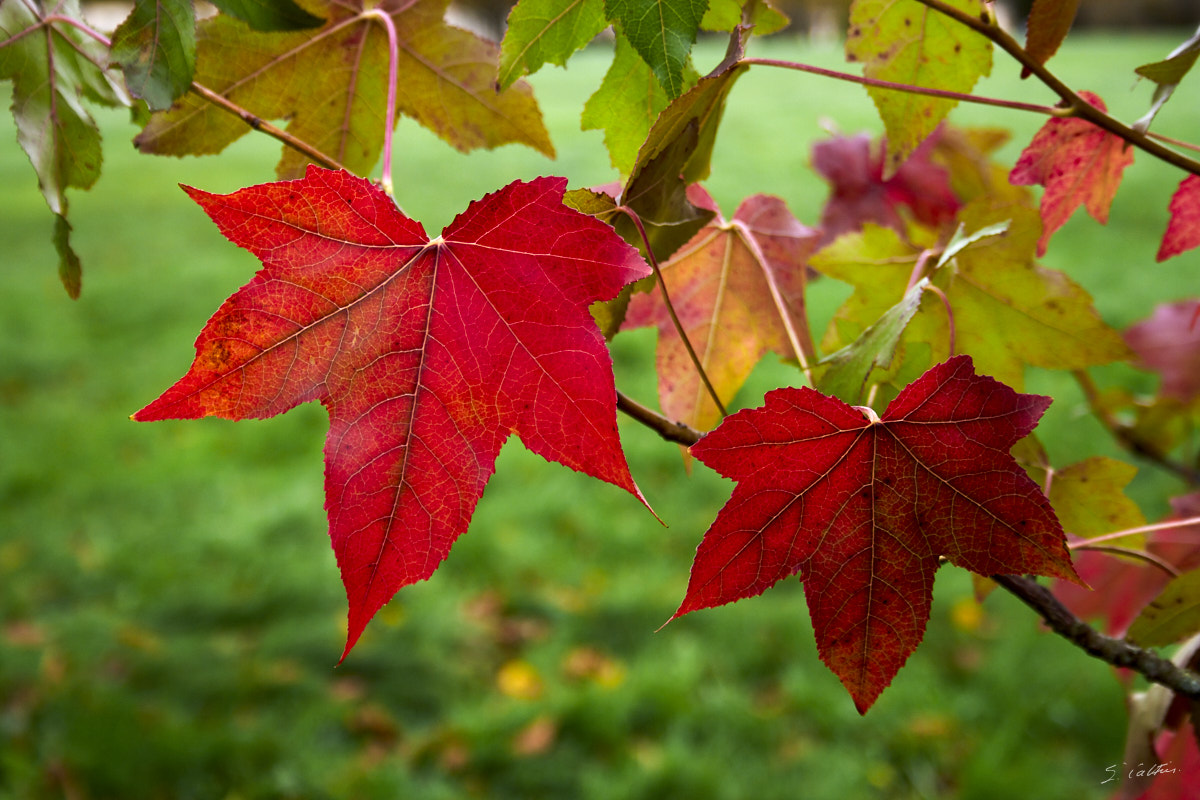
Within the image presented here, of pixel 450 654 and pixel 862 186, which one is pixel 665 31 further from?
pixel 450 654

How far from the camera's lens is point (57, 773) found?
217 centimetres

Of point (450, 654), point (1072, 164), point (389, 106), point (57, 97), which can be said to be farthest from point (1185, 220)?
point (450, 654)

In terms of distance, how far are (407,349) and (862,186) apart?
1056 mm

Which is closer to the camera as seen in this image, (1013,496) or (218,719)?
(1013,496)

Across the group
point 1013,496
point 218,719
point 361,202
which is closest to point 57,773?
point 218,719

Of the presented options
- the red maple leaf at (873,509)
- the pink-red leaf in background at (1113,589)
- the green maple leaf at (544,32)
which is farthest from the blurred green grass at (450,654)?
the green maple leaf at (544,32)

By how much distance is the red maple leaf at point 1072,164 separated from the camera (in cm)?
78

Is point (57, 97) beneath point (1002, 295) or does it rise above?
above

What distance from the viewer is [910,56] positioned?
80 cm

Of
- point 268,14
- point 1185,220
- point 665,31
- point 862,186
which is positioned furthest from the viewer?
point 862,186

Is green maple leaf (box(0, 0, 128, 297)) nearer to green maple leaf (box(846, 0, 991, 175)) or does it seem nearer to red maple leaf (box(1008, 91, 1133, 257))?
green maple leaf (box(846, 0, 991, 175))

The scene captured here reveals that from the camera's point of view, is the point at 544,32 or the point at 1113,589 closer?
the point at 544,32

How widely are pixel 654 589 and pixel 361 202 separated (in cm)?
249

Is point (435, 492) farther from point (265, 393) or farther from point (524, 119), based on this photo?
point (524, 119)
